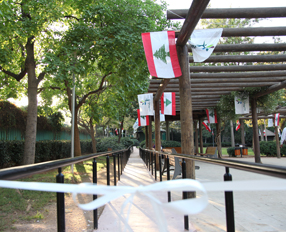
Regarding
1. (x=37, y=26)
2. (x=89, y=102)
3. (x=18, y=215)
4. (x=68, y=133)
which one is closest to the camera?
(x=18, y=215)

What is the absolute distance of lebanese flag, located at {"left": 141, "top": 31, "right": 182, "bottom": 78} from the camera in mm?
4746

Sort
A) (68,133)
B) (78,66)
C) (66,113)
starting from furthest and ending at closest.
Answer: (66,113) < (68,133) < (78,66)

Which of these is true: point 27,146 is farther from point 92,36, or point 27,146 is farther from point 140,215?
point 140,215

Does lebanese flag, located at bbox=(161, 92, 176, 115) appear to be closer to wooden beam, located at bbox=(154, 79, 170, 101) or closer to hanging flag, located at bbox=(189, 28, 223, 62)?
wooden beam, located at bbox=(154, 79, 170, 101)

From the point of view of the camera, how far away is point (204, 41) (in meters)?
4.63

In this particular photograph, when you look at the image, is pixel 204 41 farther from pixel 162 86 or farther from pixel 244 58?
pixel 162 86

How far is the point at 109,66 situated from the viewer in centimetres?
892

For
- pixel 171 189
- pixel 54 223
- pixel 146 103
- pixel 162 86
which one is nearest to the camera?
pixel 171 189

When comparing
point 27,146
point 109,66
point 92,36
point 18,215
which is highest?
point 92,36

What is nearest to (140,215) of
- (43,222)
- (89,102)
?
(43,222)

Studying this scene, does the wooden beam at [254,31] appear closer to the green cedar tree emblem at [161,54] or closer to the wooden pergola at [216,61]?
the wooden pergola at [216,61]

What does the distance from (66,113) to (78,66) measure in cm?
1734

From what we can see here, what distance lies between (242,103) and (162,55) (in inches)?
277

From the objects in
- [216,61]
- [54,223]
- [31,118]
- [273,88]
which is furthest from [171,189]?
[273,88]
